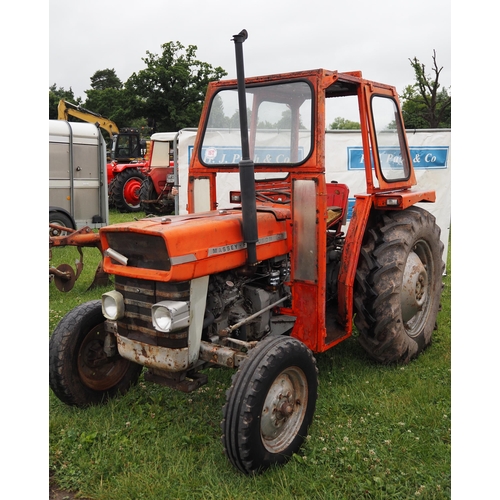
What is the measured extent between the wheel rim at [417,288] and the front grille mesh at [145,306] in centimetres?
210

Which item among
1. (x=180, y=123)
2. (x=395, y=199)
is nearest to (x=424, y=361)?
(x=395, y=199)

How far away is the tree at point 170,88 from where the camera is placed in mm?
Answer: 35125

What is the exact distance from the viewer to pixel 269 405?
3.06m

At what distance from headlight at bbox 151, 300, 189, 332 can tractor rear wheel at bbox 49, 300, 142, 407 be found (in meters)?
0.75

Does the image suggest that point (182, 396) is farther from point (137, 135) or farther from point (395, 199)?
point (137, 135)

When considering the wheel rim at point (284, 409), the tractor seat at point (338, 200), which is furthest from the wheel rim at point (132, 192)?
the wheel rim at point (284, 409)

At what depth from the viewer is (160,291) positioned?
3189 millimetres

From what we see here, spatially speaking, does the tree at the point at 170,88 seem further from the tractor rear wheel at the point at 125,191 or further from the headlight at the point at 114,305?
the headlight at the point at 114,305

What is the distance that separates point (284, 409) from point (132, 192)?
1410 cm

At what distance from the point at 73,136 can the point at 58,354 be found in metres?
7.56

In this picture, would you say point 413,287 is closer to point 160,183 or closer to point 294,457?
point 294,457

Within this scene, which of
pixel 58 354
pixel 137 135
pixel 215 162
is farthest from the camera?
pixel 137 135

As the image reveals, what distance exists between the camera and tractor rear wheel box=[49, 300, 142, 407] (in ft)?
11.8

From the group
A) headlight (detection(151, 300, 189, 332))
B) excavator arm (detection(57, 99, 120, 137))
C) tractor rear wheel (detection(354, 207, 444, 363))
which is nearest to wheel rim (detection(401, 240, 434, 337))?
tractor rear wheel (detection(354, 207, 444, 363))
